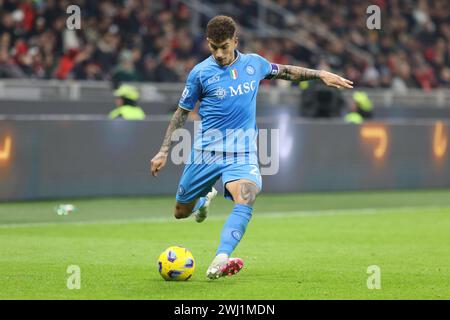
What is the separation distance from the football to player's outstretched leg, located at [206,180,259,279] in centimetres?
22

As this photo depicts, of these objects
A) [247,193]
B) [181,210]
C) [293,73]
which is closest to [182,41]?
[181,210]

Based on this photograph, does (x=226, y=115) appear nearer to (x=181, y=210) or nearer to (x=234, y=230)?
(x=234, y=230)


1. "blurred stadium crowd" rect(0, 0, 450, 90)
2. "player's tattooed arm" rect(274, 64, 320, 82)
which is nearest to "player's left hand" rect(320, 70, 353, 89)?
"player's tattooed arm" rect(274, 64, 320, 82)

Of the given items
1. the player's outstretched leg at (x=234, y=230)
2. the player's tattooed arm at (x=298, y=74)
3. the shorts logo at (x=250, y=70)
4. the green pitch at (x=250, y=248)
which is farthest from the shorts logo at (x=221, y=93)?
the green pitch at (x=250, y=248)

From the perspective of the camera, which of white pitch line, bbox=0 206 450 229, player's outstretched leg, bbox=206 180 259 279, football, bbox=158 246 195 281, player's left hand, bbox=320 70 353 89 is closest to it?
player's outstretched leg, bbox=206 180 259 279

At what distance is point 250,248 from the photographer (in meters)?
12.7

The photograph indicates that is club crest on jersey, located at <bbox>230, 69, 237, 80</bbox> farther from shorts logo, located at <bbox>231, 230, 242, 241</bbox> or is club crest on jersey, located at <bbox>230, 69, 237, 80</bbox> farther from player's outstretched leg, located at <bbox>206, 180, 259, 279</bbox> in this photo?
shorts logo, located at <bbox>231, 230, 242, 241</bbox>

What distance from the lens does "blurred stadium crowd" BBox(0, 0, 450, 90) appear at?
24531 mm

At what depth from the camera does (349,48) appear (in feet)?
107

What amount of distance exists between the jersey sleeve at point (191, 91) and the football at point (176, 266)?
53.9 inches

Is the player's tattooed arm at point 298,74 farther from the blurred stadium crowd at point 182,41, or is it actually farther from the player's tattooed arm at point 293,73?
the blurred stadium crowd at point 182,41

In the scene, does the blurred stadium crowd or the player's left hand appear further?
the blurred stadium crowd

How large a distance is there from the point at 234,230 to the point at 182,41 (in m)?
18.2
